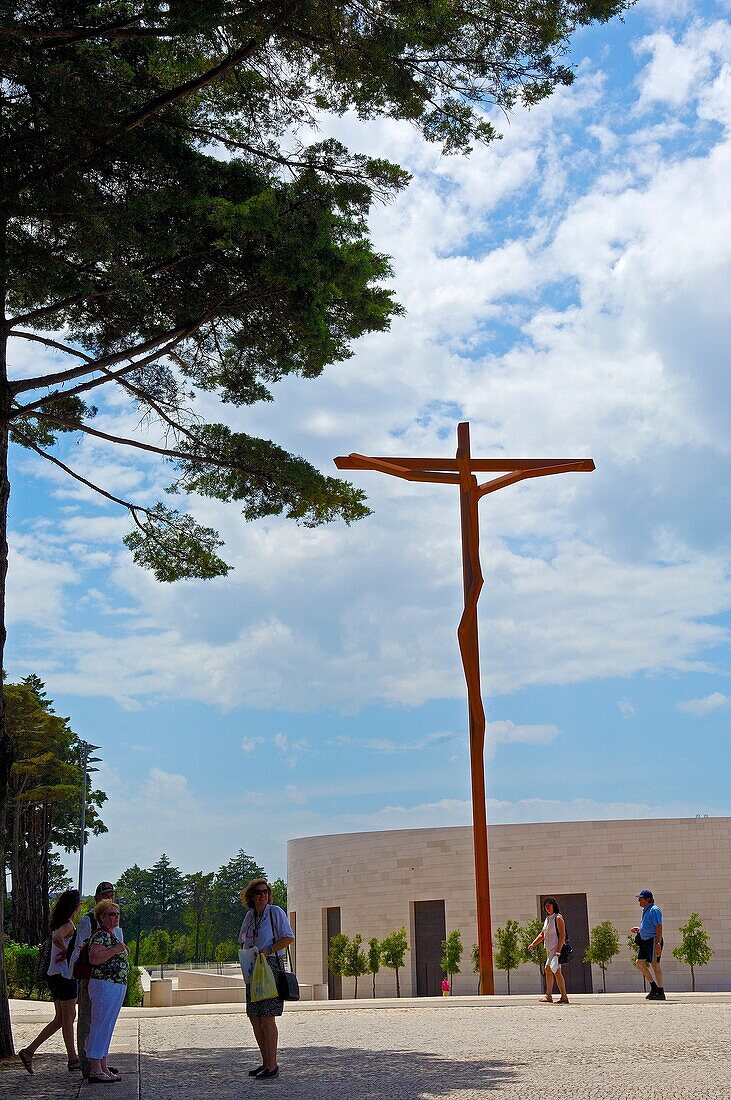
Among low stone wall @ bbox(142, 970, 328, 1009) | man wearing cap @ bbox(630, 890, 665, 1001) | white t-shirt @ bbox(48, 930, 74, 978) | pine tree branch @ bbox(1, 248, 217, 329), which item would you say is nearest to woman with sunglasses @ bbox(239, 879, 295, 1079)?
white t-shirt @ bbox(48, 930, 74, 978)

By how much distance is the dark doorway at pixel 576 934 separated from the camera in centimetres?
2747

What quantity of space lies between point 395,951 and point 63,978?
20.1 metres

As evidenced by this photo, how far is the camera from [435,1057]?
331 inches

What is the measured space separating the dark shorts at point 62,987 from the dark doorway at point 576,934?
21.3 metres

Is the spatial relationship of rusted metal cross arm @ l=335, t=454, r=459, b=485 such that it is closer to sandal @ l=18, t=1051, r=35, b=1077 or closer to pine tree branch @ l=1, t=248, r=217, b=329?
pine tree branch @ l=1, t=248, r=217, b=329

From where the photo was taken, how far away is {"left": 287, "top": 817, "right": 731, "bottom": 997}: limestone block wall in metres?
27.0

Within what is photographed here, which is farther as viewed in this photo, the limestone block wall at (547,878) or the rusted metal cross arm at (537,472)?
the limestone block wall at (547,878)

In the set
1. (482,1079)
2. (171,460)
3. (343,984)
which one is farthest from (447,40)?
(343,984)

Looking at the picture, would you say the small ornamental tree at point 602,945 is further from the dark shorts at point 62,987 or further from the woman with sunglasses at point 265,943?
Result: the woman with sunglasses at point 265,943

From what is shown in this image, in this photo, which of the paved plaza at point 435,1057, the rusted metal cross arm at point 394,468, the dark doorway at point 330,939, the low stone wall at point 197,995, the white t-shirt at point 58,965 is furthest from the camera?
the dark doorway at point 330,939

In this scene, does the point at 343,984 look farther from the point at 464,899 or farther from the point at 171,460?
the point at 171,460

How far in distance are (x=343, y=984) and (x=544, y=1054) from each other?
24.0 metres

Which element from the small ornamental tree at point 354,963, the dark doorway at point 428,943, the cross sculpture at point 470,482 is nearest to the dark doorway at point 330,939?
the dark doorway at point 428,943

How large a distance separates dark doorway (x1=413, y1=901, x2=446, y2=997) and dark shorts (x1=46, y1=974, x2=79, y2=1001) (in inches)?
869
